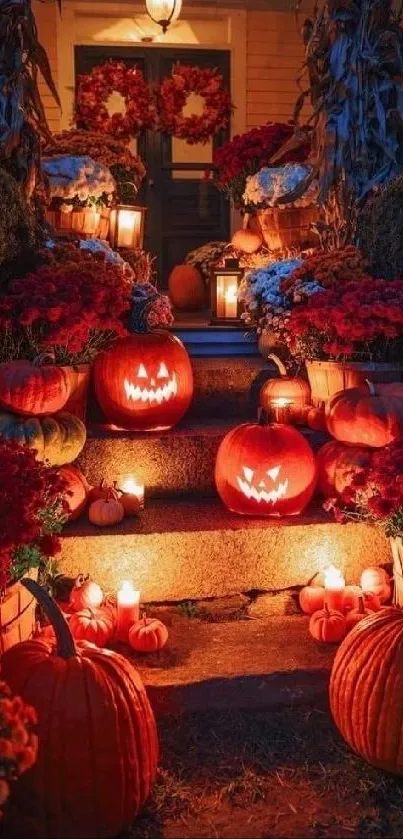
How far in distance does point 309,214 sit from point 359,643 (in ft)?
16.0


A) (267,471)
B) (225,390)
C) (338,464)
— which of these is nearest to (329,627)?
(267,471)

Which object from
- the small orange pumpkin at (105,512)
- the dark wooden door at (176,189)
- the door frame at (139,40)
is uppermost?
the door frame at (139,40)

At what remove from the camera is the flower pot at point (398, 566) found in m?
3.45

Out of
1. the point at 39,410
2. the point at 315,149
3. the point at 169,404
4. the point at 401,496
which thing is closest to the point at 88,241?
the point at 315,149

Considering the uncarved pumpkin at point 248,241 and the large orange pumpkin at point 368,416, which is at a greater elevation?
the uncarved pumpkin at point 248,241

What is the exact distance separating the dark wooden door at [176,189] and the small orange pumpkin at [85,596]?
6.69 meters

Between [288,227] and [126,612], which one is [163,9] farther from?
[126,612]

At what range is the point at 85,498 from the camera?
3.98 meters

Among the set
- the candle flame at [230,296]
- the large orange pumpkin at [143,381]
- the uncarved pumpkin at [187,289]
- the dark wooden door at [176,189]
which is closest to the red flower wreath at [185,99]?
the dark wooden door at [176,189]

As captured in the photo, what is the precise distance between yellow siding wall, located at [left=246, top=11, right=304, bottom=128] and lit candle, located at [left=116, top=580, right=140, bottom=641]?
7219mm

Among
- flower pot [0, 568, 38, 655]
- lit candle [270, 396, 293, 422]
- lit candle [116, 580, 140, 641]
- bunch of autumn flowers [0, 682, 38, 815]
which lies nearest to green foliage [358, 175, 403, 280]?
lit candle [270, 396, 293, 422]

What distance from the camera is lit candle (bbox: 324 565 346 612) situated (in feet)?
12.0

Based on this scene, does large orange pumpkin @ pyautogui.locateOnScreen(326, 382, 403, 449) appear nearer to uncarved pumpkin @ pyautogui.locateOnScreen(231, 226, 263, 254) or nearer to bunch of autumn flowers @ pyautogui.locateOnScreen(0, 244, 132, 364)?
bunch of autumn flowers @ pyautogui.locateOnScreen(0, 244, 132, 364)

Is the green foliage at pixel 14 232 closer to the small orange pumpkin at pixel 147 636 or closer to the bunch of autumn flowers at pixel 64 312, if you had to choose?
the bunch of autumn flowers at pixel 64 312
